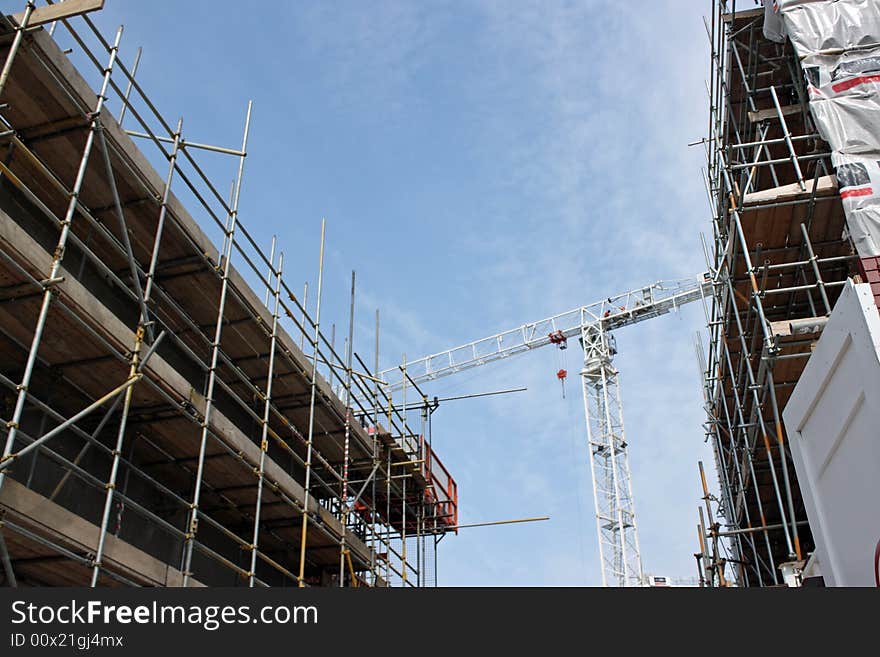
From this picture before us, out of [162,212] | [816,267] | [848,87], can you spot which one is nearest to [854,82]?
[848,87]

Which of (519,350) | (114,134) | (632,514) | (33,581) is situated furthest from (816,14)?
(519,350)

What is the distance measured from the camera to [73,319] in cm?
932

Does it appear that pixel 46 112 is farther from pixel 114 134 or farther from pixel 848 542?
pixel 848 542

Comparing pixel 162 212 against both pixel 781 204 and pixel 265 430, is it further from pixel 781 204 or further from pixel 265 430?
pixel 781 204

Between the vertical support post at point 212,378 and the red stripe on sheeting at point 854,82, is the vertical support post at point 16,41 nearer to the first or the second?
the vertical support post at point 212,378

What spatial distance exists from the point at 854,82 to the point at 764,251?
321cm

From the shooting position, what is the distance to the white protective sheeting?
12023mm

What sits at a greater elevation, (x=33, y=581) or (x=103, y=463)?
(x=103, y=463)

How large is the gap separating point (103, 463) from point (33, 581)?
210cm

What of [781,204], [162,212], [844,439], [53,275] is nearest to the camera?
[844,439]

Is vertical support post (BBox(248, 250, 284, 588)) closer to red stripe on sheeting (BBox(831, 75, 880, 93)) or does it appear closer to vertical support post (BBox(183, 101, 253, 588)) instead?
vertical support post (BBox(183, 101, 253, 588))

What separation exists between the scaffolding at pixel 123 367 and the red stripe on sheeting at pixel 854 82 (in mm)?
9733

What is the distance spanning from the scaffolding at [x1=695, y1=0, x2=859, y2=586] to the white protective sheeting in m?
0.80

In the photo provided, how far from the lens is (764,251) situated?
1527 centimetres
